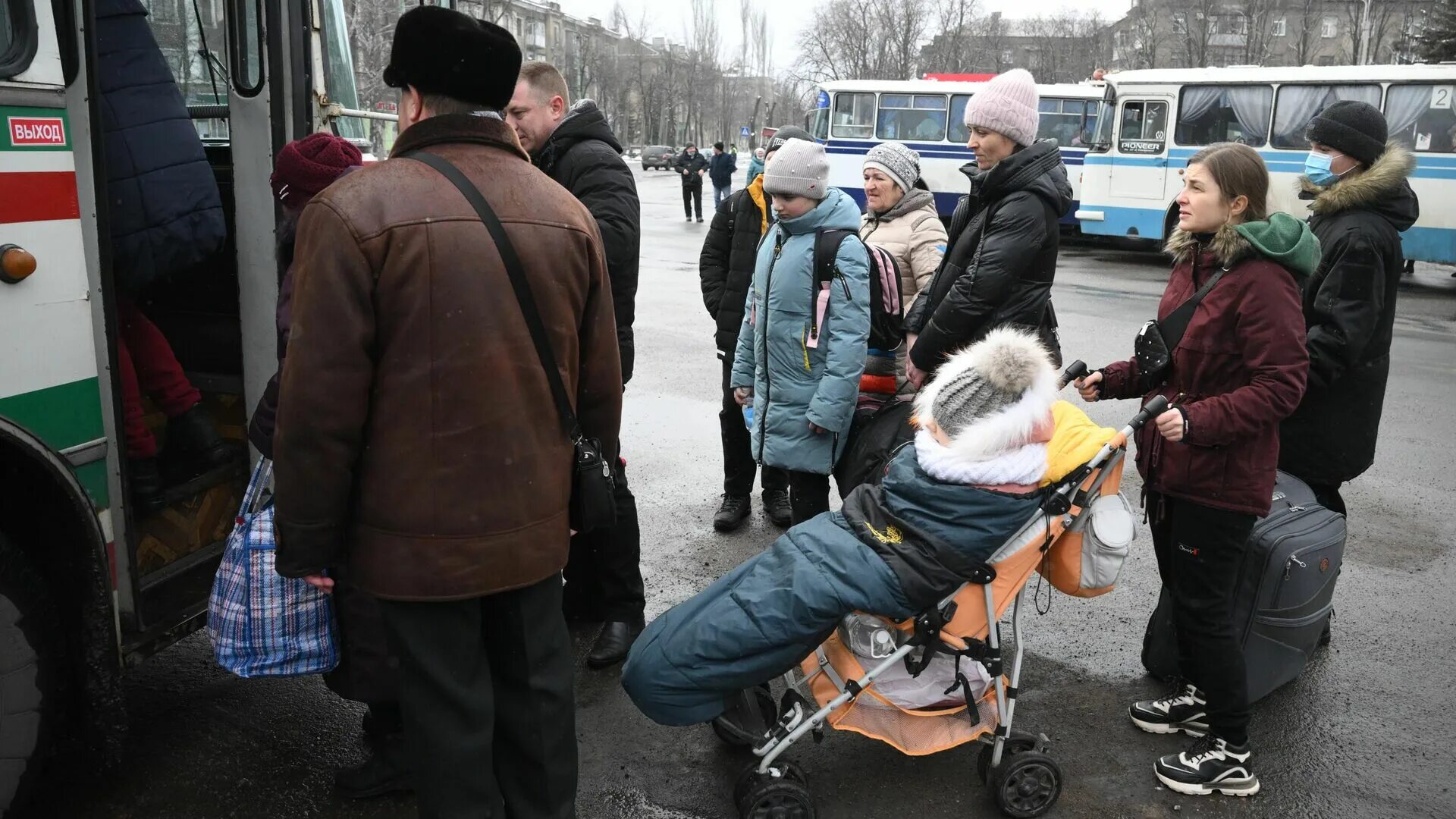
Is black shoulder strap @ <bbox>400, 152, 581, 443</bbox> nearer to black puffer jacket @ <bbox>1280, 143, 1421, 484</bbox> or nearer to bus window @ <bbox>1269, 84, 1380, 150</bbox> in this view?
black puffer jacket @ <bbox>1280, 143, 1421, 484</bbox>

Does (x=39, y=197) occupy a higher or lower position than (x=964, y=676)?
higher

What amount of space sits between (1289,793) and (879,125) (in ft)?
73.4

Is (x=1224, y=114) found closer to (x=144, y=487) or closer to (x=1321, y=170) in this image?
(x=1321, y=170)

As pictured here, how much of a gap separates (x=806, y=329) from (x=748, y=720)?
1.64 m

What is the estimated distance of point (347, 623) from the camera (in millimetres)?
2959

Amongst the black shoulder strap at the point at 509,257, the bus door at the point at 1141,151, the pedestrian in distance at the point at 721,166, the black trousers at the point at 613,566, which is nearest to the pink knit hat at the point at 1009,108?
the black trousers at the point at 613,566

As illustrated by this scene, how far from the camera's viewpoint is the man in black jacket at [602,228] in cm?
407

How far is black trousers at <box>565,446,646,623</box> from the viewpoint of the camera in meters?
4.12

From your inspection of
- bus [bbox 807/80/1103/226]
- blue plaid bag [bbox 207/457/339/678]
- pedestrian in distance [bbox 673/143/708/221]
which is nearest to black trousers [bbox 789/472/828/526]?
blue plaid bag [bbox 207/457/339/678]

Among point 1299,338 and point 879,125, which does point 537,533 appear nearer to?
point 1299,338

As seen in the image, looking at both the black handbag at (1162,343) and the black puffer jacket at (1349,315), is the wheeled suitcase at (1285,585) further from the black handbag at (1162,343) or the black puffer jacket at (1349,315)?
the black handbag at (1162,343)

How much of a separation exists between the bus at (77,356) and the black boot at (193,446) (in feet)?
0.72

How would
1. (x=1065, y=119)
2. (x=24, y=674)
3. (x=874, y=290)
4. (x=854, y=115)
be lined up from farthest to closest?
1. (x=854, y=115)
2. (x=1065, y=119)
3. (x=874, y=290)
4. (x=24, y=674)

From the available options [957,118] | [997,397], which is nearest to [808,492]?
[997,397]
